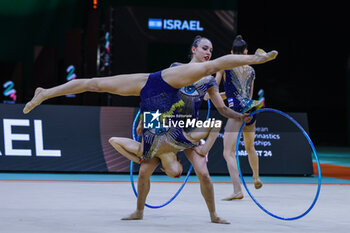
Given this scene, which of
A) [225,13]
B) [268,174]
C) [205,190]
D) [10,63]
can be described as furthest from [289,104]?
[205,190]

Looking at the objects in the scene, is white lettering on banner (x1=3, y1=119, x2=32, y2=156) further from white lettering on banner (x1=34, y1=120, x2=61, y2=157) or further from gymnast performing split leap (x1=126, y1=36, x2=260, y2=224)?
gymnast performing split leap (x1=126, y1=36, x2=260, y2=224)

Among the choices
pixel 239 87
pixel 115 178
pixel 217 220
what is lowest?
pixel 115 178

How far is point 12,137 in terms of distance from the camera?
912 cm

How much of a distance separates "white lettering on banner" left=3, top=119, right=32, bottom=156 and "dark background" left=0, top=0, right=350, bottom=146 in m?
12.5

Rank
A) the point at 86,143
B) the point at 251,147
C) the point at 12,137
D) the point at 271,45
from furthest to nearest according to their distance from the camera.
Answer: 1. the point at 271,45
2. the point at 86,143
3. the point at 12,137
4. the point at 251,147

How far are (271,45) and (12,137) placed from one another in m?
15.8

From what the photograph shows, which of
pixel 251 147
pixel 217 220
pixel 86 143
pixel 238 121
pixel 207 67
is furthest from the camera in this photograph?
pixel 86 143

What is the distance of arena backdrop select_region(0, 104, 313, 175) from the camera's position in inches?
360

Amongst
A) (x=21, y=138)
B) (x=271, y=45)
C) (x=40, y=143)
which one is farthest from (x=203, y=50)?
(x=271, y=45)

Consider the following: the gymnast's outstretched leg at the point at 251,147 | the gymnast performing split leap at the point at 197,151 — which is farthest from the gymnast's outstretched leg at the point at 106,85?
the gymnast's outstretched leg at the point at 251,147

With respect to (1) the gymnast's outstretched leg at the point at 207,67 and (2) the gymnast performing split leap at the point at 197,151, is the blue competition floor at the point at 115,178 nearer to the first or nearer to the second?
(2) the gymnast performing split leap at the point at 197,151

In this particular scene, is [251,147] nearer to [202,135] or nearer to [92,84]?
[202,135]

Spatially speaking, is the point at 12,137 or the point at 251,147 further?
the point at 12,137

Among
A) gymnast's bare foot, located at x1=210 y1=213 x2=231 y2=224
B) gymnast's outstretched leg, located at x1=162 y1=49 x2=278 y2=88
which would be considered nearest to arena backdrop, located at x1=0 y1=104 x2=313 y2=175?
gymnast's bare foot, located at x1=210 y1=213 x2=231 y2=224
